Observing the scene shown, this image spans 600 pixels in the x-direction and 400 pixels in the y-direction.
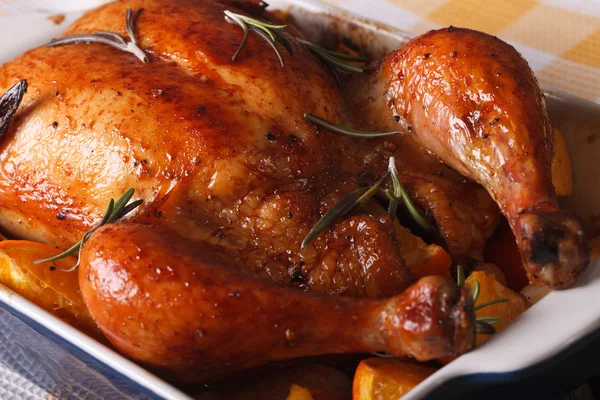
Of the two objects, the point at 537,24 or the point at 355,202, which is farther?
the point at 537,24

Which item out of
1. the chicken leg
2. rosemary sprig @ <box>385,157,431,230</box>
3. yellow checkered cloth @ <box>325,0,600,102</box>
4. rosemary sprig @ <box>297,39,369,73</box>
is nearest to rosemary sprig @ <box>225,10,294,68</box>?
rosemary sprig @ <box>297,39,369,73</box>

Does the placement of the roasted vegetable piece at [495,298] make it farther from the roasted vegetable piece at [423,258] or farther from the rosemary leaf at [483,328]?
the rosemary leaf at [483,328]

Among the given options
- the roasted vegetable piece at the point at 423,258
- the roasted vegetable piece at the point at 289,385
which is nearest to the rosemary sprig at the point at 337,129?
the roasted vegetable piece at the point at 423,258

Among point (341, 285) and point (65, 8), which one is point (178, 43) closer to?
point (341, 285)

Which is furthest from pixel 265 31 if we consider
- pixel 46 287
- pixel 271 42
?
pixel 46 287

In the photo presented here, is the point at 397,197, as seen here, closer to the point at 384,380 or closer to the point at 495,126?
the point at 495,126

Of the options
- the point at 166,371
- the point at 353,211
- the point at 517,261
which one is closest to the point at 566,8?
the point at 517,261
